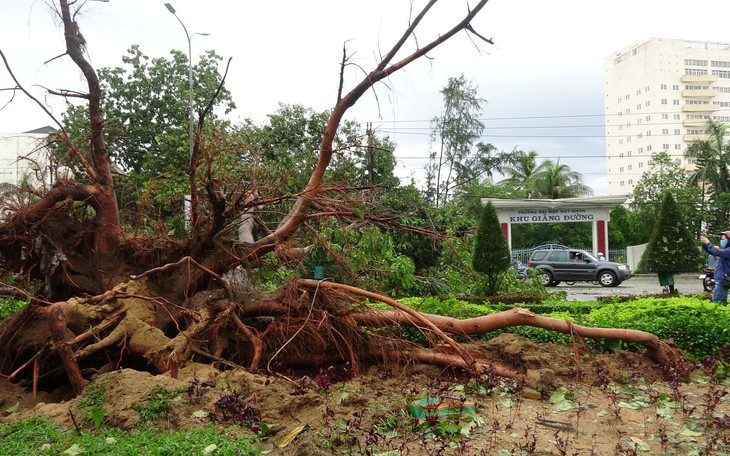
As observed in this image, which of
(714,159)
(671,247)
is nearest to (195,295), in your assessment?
(671,247)

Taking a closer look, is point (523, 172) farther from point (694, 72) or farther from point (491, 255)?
point (694, 72)

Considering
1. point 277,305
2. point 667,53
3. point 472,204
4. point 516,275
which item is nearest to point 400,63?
point 277,305

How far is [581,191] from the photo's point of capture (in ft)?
142

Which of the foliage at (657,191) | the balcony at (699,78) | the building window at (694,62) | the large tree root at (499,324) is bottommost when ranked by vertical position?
the large tree root at (499,324)

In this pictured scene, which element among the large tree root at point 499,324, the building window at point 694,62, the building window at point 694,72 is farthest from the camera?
the building window at point 694,72

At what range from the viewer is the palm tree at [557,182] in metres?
41.4

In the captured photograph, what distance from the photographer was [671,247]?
1550 cm

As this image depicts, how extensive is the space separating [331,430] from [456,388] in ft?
4.91

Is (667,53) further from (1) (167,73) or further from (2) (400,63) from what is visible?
(2) (400,63)

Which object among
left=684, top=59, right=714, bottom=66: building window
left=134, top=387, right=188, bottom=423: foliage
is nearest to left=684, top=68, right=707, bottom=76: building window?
left=684, top=59, right=714, bottom=66: building window

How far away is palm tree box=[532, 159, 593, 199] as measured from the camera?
41.4 metres

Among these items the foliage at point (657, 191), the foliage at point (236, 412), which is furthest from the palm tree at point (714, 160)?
the foliage at point (236, 412)

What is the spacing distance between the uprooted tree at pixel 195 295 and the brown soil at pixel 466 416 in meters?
0.36

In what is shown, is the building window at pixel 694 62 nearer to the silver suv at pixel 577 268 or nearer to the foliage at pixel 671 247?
the silver suv at pixel 577 268
